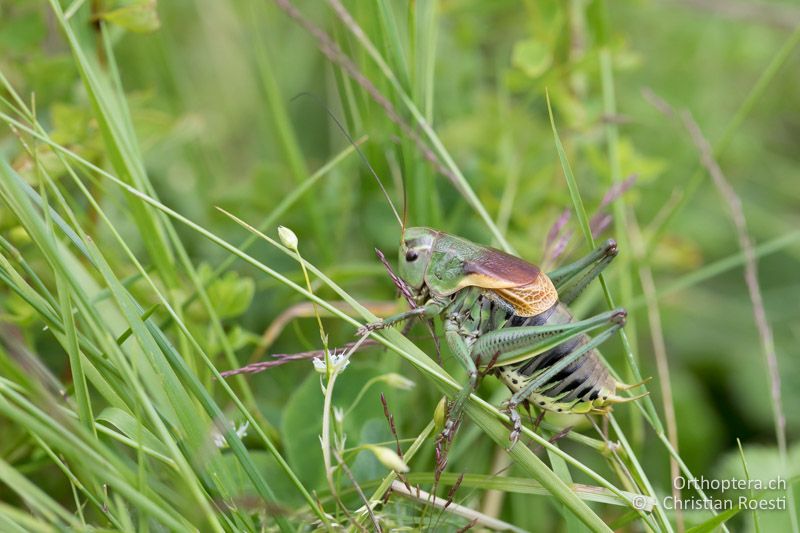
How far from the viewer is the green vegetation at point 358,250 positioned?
1187mm

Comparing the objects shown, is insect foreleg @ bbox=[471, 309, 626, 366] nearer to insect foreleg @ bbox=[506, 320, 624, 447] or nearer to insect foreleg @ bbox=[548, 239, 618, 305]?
insect foreleg @ bbox=[506, 320, 624, 447]

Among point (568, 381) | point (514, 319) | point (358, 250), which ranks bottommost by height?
point (568, 381)

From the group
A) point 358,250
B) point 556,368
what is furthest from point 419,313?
point 358,250

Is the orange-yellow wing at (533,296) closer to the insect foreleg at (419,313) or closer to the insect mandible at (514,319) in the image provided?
the insect mandible at (514,319)

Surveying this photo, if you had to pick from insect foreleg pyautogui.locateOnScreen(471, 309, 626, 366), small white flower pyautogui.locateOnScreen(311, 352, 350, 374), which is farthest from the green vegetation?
insect foreleg pyautogui.locateOnScreen(471, 309, 626, 366)

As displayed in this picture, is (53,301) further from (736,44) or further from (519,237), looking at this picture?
(736,44)

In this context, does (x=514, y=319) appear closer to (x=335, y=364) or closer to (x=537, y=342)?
(x=537, y=342)

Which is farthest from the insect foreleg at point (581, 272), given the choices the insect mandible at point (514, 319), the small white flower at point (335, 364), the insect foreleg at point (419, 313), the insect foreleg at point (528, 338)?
the small white flower at point (335, 364)

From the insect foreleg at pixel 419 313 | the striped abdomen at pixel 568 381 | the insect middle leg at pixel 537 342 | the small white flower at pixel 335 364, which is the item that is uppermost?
the insect foreleg at pixel 419 313

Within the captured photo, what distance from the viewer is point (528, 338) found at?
142 centimetres

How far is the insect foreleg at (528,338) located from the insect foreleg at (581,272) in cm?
15

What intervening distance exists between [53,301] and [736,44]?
3057 mm

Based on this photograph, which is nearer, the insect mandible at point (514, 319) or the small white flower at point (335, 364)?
the small white flower at point (335, 364)

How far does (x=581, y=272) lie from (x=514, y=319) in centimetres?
21
